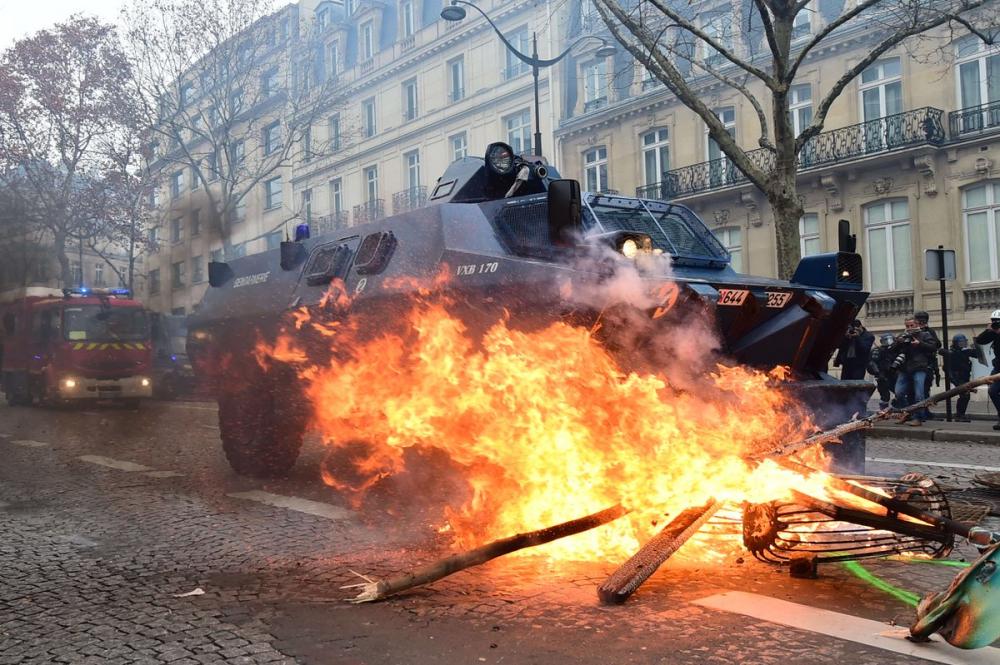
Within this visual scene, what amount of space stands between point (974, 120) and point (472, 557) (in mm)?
20317

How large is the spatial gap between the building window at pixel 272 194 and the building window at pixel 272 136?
5306 mm

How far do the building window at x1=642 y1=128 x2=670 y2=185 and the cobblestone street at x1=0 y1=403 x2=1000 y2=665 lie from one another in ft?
70.5

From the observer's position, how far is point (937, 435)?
39.6ft

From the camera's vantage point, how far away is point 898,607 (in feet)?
13.5

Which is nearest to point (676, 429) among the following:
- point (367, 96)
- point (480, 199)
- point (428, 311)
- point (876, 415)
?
point (876, 415)

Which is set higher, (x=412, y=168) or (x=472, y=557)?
(x=412, y=168)

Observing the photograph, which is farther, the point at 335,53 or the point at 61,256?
the point at 335,53

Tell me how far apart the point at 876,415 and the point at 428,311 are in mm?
3128

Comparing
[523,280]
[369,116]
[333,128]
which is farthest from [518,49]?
[523,280]

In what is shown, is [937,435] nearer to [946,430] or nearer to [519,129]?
[946,430]

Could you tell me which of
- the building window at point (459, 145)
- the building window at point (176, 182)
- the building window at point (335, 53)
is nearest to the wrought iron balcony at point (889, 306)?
the building window at point (459, 145)

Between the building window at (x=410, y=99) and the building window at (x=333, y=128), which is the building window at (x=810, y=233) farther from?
the building window at (x=410, y=99)

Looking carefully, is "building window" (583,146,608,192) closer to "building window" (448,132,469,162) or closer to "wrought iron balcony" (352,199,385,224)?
"building window" (448,132,469,162)

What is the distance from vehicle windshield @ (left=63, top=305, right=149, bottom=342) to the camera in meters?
20.6
